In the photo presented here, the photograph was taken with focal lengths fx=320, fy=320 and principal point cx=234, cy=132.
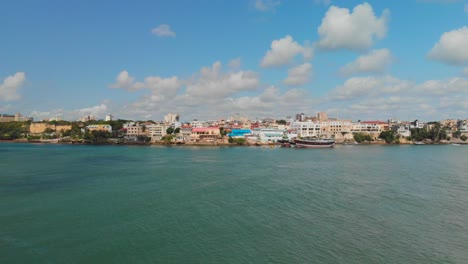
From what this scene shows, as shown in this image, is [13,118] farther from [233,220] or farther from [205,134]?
[233,220]

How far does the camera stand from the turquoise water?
19.2ft

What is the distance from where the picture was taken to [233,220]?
795cm

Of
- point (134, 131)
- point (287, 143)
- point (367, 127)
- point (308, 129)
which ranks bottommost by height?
point (287, 143)

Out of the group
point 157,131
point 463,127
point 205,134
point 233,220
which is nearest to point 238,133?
point 205,134

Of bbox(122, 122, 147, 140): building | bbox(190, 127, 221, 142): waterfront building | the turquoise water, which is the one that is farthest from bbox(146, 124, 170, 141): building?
the turquoise water

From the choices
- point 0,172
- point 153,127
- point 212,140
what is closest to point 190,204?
point 0,172

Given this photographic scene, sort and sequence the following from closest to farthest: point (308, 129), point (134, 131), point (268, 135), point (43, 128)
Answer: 1. point (268, 135)
2. point (134, 131)
3. point (308, 129)
4. point (43, 128)

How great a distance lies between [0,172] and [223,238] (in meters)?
14.2

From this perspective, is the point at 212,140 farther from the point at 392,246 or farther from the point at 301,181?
the point at 392,246

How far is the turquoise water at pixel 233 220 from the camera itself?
5.86m

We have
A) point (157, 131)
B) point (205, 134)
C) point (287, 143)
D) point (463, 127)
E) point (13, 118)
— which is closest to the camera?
point (287, 143)

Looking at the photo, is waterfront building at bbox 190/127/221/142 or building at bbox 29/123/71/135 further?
building at bbox 29/123/71/135

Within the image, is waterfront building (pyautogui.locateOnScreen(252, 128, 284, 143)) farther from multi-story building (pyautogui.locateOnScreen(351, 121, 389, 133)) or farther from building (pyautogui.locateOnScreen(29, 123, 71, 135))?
building (pyautogui.locateOnScreen(29, 123, 71, 135))

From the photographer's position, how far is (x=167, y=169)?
1734 cm
